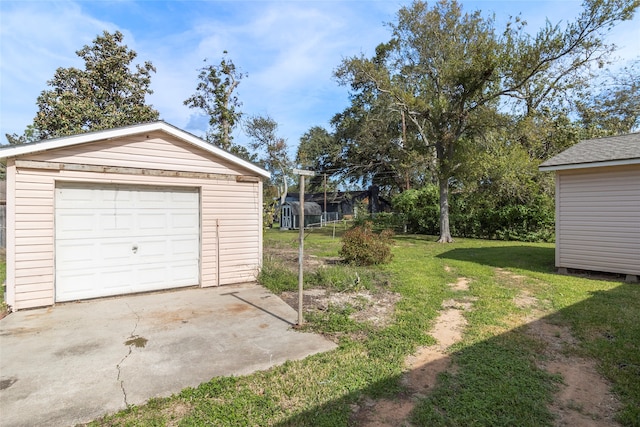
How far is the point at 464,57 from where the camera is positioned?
13.5 m

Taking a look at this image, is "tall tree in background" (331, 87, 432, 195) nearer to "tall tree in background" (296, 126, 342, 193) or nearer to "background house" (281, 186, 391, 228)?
"tall tree in background" (296, 126, 342, 193)

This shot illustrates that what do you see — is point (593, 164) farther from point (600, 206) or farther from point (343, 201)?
point (343, 201)

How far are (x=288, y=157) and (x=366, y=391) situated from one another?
98.9 ft

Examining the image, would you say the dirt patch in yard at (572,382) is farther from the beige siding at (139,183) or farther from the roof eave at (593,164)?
the beige siding at (139,183)

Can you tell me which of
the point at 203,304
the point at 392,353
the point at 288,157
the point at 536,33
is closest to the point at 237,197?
the point at 203,304

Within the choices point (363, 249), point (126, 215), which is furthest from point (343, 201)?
point (126, 215)

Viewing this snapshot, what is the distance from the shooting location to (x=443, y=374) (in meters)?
3.15

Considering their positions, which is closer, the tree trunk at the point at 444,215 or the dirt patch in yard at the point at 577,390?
the dirt patch in yard at the point at 577,390

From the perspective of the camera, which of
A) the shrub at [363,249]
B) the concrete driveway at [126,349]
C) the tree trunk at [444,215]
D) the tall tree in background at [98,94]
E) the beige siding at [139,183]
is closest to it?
the concrete driveway at [126,349]

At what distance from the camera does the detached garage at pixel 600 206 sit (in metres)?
6.90

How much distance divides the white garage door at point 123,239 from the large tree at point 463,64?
1089cm

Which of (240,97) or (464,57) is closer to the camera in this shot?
(464,57)

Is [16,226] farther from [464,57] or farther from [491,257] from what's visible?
[464,57]

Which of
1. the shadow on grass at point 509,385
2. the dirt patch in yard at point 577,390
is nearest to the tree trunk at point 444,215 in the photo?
the shadow on grass at point 509,385
